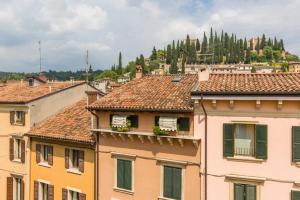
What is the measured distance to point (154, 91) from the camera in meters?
22.6

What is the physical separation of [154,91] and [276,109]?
788cm

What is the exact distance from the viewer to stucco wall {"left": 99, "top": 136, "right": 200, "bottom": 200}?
19172 millimetres

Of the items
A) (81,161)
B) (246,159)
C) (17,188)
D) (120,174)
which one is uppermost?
(246,159)

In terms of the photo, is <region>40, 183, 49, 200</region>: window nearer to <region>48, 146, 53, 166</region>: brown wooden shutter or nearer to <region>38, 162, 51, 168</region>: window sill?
<region>38, 162, 51, 168</region>: window sill

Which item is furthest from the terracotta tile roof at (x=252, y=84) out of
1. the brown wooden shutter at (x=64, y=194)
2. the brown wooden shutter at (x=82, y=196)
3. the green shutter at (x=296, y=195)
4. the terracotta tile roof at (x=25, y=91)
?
the terracotta tile roof at (x=25, y=91)

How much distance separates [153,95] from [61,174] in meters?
9.05

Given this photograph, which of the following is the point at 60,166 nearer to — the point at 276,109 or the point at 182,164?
the point at 182,164

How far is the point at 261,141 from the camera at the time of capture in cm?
1725

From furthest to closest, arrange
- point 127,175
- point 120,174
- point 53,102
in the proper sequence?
point 53,102 → point 120,174 → point 127,175

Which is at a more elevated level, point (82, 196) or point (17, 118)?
point (17, 118)

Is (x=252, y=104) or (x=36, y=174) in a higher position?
(x=252, y=104)

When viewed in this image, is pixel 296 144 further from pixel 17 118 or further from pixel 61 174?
pixel 17 118

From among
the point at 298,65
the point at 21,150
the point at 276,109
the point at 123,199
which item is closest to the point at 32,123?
the point at 21,150

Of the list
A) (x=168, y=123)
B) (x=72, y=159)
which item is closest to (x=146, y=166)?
(x=168, y=123)
